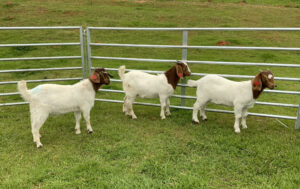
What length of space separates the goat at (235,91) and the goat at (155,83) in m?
0.47

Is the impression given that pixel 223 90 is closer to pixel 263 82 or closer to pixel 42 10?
pixel 263 82

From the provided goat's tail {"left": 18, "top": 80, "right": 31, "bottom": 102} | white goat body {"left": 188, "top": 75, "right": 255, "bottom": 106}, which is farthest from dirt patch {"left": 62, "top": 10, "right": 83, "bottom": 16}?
white goat body {"left": 188, "top": 75, "right": 255, "bottom": 106}

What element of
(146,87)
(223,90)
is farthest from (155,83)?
Answer: (223,90)

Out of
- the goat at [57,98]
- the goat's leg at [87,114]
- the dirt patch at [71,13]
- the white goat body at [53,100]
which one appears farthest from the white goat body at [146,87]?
the dirt patch at [71,13]

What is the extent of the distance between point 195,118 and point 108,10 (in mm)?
18577

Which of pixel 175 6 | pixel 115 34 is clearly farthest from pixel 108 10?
pixel 175 6

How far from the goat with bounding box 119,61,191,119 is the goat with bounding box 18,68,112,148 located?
0.85 metres

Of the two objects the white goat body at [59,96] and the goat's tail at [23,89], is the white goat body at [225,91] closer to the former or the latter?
the white goat body at [59,96]

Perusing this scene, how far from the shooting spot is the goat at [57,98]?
182 inches

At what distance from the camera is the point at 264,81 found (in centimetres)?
476

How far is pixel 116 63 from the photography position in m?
12.3

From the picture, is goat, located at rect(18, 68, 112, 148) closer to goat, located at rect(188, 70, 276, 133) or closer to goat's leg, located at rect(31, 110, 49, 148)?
goat's leg, located at rect(31, 110, 49, 148)

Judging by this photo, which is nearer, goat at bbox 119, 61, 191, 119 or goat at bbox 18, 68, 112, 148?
goat at bbox 18, 68, 112, 148

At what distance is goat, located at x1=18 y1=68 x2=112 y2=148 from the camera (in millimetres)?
4629
